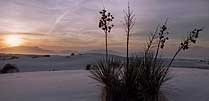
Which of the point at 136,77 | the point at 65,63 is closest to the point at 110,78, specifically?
the point at 136,77

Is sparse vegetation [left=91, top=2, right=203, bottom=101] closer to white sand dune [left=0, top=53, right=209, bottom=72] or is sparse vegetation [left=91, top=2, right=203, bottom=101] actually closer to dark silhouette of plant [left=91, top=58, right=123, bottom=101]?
dark silhouette of plant [left=91, top=58, right=123, bottom=101]

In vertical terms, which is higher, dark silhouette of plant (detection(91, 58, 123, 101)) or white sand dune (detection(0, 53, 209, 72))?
dark silhouette of plant (detection(91, 58, 123, 101))

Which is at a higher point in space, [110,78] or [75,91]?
[110,78]

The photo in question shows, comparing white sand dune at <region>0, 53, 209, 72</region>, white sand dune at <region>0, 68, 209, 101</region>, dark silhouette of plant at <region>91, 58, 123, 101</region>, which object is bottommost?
white sand dune at <region>0, 53, 209, 72</region>

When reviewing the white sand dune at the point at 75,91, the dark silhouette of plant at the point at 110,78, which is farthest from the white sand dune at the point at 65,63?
the dark silhouette of plant at the point at 110,78

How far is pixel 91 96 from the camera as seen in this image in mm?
6918

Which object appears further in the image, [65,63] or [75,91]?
[65,63]

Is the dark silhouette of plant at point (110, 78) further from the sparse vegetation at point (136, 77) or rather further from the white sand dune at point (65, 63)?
the white sand dune at point (65, 63)

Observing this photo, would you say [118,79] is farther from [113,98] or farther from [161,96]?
[161,96]

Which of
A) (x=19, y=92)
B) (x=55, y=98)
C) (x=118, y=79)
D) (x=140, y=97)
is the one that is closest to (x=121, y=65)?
(x=118, y=79)

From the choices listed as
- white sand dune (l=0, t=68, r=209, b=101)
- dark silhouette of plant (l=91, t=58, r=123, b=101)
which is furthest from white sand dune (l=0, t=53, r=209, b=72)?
dark silhouette of plant (l=91, t=58, r=123, b=101)

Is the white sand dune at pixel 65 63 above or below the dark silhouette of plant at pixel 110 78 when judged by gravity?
below

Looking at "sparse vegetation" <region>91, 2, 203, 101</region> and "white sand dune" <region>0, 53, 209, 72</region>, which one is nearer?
"sparse vegetation" <region>91, 2, 203, 101</region>

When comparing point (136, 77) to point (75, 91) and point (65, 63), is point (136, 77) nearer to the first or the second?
point (75, 91)
